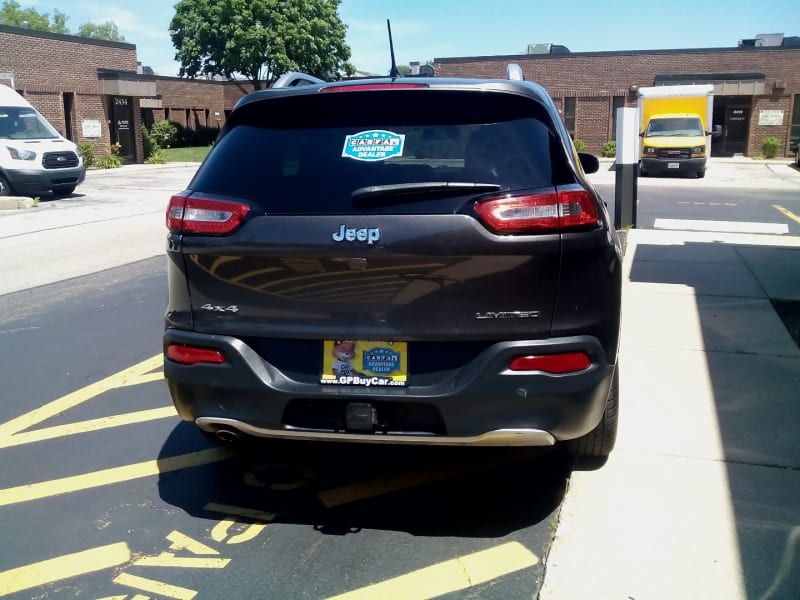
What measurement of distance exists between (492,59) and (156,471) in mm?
39478

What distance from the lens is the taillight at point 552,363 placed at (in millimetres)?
3105

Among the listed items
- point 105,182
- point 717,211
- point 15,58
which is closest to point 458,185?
point 717,211

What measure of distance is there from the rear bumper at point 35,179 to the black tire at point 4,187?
122 mm

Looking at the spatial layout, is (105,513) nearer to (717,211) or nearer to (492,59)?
(717,211)

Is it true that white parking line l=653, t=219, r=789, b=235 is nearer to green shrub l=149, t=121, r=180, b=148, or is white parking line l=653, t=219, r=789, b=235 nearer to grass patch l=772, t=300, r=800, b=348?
grass patch l=772, t=300, r=800, b=348

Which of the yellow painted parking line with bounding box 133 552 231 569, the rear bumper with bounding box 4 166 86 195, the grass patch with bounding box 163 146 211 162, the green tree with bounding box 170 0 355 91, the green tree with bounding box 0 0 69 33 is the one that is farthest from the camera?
the green tree with bounding box 0 0 69 33

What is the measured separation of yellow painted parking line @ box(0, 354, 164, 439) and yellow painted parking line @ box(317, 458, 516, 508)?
2.20 metres

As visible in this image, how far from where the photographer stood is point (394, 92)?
11.1 feet

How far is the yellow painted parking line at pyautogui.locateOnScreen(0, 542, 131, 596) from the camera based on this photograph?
3.15 m

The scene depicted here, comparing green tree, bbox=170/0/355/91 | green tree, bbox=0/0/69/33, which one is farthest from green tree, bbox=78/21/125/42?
green tree, bbox=170/0/355/91

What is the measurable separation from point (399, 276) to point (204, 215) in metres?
0.90

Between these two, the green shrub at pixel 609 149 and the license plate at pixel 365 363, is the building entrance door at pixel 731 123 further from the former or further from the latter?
the license plate at pixel 365 363

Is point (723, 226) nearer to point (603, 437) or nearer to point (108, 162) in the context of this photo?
point (603, 437)

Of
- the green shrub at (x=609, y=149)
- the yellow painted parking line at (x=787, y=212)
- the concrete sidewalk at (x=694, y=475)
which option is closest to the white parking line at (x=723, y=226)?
the yellow painted parking line at (x=787, y=212)
